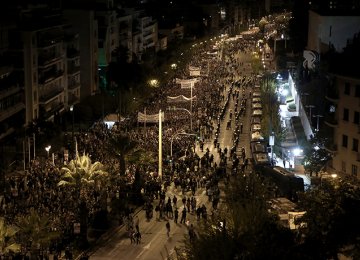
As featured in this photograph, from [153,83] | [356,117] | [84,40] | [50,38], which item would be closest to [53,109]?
[50,38]

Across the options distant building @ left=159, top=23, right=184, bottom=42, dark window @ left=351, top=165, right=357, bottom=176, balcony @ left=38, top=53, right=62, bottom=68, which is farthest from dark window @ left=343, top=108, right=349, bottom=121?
distant building @ left=159, top=23, right=184, bottom=42

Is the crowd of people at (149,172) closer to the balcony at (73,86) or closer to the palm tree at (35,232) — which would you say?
the palm tree at (35,232)

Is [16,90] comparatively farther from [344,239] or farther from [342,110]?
[344,239]

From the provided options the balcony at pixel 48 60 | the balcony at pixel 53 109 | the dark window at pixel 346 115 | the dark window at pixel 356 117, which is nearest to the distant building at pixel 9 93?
the balcony at pixel 48 60

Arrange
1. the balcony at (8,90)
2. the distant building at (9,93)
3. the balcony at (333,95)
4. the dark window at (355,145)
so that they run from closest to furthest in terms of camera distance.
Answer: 1. the dark window at (355,145)
2. the balcony at (333,95)
3. the balcony at (8,90)
4. the distant building at (9,93)

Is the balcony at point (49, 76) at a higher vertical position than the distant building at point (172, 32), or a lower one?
higher

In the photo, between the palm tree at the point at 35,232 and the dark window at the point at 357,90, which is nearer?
the palm tree at the point at 35,232

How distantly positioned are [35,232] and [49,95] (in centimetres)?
3896

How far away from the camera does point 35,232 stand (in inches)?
1277

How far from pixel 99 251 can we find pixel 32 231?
4.66 meters

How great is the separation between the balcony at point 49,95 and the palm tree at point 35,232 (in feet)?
117

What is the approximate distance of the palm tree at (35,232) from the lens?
3244 centimetres

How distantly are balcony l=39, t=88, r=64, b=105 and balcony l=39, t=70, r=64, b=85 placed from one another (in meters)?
1.28

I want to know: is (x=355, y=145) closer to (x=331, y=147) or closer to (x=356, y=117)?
(x=356, y=117)
